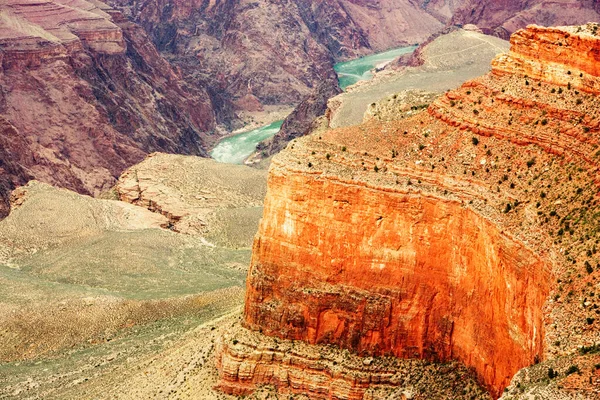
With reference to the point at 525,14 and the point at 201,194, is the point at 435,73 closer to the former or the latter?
the point at 201,194

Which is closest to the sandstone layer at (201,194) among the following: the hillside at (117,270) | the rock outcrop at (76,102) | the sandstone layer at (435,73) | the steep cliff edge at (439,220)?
the hillside at (117,270)

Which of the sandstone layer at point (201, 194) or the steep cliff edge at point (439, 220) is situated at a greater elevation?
the steep cliff edge at point (439, 220)

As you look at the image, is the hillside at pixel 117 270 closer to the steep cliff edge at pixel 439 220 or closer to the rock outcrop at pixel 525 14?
the steep cliff edge at pixel 439 220

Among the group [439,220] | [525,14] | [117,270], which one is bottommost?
[117,270]

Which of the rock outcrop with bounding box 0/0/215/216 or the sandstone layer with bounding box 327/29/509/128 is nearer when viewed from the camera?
the sandstone layer with bounding box 327/29/509/128

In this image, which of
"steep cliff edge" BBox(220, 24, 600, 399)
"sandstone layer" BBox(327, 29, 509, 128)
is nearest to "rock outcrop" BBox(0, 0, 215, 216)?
"sandstone layer" BBox(327, 29, 509, 128)

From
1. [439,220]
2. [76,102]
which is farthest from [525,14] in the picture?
[439,220]

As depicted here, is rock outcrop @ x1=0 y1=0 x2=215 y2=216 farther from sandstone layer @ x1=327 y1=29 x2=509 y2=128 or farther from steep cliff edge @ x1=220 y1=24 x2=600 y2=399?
steep cliff edge @ x1=220 y1=24 x2=600 y2=399
